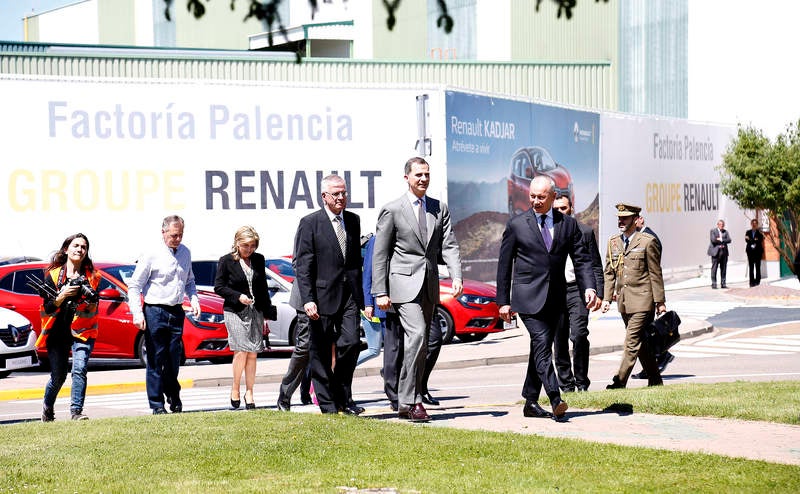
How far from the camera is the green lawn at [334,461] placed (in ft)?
20.9

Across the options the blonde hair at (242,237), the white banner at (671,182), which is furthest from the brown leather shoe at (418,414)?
the white banner at (671,182)

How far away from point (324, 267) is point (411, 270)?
751mm

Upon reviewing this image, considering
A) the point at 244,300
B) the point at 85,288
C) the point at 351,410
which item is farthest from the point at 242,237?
the point at 351,410

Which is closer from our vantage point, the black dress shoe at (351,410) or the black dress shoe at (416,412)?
the black dress shoe at (416,412)

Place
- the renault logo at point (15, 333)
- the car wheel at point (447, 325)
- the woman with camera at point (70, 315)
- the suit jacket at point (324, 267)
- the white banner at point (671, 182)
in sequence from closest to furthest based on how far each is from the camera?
the suit jacket at point (324, 267) < the woman with camera at point (70, 315) < the renault logo at point (15, 333) < the car wheel at point (447, 325) < the white banner at point (671, 182)

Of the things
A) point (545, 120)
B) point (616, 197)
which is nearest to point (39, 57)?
point (545, 120)

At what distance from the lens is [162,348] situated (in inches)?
419

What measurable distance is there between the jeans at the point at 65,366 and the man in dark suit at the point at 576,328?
429 centimetres

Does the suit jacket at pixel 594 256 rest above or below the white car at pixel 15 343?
above

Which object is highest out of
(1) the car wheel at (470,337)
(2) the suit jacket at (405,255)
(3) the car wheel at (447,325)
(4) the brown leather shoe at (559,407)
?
(2) the suit jacket at (405,255)

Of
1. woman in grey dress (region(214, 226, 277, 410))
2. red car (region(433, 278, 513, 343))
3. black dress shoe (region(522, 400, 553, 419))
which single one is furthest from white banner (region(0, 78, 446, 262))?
black dress shoe (region(522, 400, 553, 419))

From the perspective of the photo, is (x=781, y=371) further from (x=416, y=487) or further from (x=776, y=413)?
(x=416, y=487)

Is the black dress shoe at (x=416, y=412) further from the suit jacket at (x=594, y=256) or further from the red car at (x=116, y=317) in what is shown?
the red car at (x=116, y=317)

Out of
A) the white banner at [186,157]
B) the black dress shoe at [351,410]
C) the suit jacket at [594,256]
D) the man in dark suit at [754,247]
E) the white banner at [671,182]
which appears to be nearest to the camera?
the black dress shoe at [351,410]
